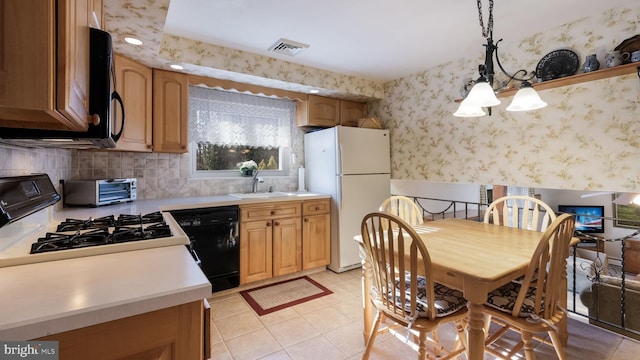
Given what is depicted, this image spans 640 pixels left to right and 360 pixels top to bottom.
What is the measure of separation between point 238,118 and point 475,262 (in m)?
2.74

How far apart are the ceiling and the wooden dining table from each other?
5.04ft

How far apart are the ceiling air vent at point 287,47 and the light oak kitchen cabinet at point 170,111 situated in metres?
0.88

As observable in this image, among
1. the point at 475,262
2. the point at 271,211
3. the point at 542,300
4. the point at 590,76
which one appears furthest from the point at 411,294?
the point at 590,76

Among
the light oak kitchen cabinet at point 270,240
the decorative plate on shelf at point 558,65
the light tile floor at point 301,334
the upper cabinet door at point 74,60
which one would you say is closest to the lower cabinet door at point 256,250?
the light oak kitchen cabinet at point 270,240

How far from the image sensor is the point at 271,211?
2850 mm

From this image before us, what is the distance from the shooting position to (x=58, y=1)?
0.69 m

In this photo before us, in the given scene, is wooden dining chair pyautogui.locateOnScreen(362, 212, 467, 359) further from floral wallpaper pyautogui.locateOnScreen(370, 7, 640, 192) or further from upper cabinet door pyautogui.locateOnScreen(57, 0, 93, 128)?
floral wallpaper pyautogui.locateOnScreen(370, 7, 640, 192)

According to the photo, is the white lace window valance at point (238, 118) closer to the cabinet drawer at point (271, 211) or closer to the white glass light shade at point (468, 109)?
the cabinet drawer at point (271, 211)

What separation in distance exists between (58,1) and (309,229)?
2.64 metres

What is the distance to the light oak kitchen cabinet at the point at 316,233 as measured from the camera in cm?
307

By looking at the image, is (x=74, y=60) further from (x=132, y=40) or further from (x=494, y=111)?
(x=494, y=111)

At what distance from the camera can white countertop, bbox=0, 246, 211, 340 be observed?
0.64 meters

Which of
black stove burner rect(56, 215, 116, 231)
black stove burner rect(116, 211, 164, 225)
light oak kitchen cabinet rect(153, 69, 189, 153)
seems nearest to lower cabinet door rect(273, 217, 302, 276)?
light oak kitchen cabinet rect(153, 69, 189, 153)

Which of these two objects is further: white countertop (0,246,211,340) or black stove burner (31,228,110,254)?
black stove burner (31,228,110,254)
